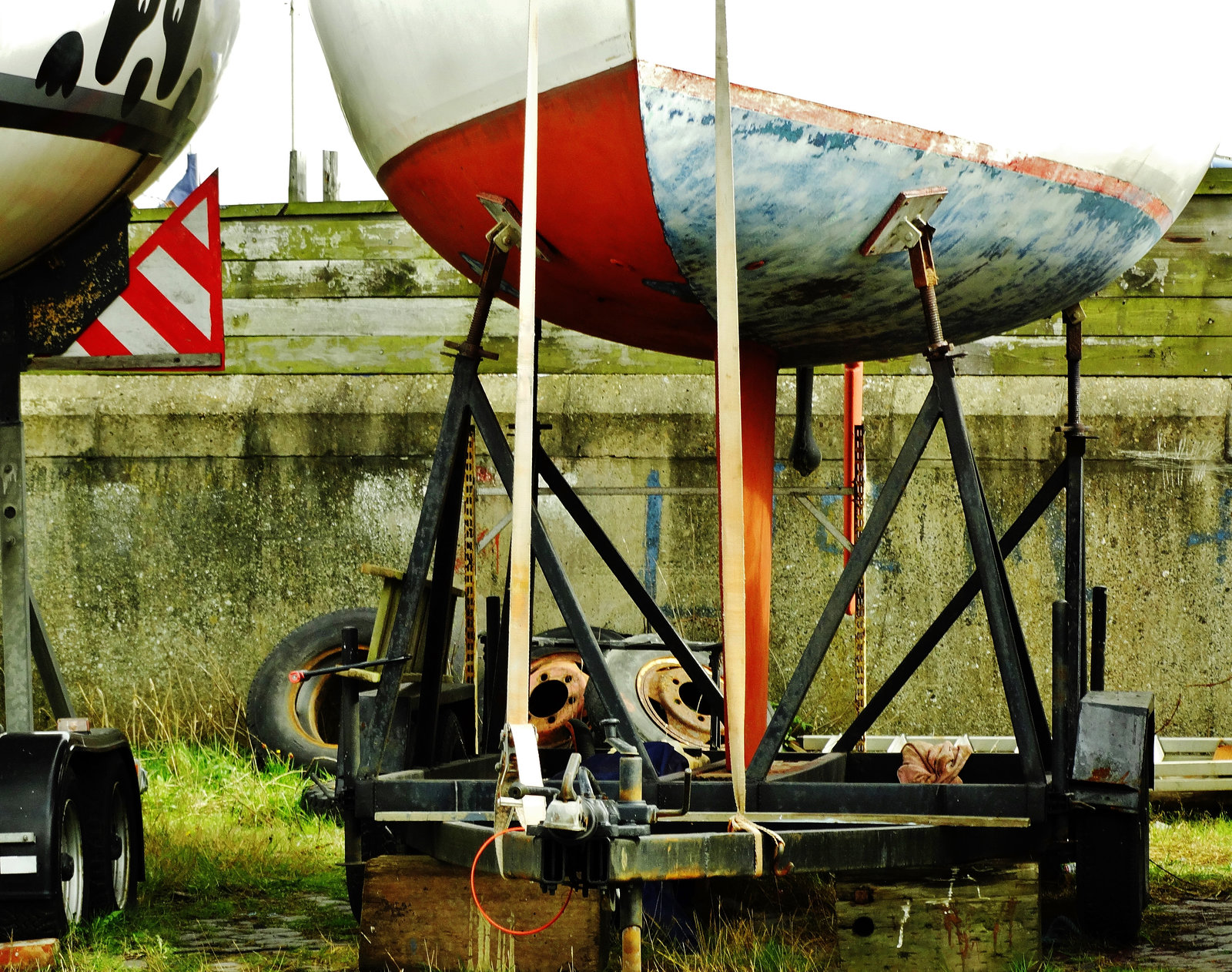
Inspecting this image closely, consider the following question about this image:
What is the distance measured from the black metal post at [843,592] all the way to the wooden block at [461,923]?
694mm

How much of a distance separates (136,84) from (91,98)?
211 mm

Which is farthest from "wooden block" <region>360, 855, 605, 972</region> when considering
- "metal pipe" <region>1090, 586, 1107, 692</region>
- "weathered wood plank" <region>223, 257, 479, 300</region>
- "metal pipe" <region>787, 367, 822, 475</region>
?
"weathered wood plank" <region>223, 257, 479, 300</region>

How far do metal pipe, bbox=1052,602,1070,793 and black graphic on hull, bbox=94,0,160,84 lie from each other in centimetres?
324

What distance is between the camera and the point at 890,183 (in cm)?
366

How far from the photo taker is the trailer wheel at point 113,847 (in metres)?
4.54

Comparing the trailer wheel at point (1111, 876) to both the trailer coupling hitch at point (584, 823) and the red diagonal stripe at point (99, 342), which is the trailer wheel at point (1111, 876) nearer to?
the trailer coupling hitch at point (584, 823)

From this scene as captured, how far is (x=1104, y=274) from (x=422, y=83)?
87.6 inches

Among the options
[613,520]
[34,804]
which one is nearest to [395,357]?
[613,520]

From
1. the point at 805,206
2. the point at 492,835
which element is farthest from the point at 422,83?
the point at 492,835

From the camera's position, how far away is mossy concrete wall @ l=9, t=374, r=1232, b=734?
7.84 meters

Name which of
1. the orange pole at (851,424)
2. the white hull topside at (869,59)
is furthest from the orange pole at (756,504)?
the orange pole at (851,424)

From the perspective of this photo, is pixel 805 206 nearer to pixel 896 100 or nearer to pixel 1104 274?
pixel 896 100

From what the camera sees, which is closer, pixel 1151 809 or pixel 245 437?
pixel 1151 809

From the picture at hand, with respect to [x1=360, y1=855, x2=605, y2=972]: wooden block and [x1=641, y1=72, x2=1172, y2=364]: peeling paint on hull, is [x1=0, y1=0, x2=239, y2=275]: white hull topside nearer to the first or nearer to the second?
[x1=641, y1=72, x2=1172, y2=364]: peeling paint on hull
